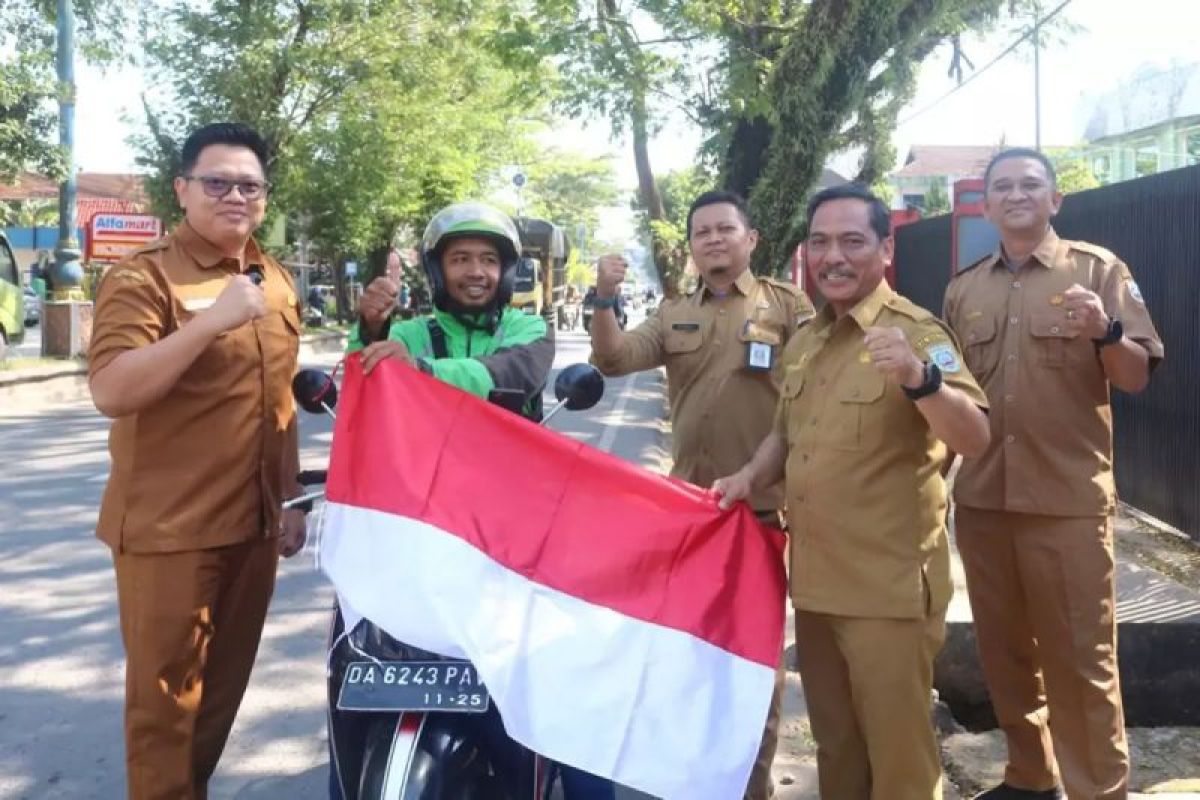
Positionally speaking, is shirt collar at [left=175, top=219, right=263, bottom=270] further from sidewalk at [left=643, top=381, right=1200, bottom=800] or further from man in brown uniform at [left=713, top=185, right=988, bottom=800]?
sidewalk at [left=643, top=381, right=1200, bottom=800]

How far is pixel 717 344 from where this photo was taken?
397cm

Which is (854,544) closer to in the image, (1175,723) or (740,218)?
(740,218)

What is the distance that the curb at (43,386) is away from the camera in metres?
14.6

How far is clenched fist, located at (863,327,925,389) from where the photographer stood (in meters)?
2.62

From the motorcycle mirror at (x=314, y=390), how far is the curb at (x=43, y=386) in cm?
1259

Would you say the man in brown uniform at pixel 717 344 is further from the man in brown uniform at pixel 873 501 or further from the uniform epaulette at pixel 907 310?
the uniform epaulette at pixel 907 310

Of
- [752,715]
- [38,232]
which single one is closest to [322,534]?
[752,715]

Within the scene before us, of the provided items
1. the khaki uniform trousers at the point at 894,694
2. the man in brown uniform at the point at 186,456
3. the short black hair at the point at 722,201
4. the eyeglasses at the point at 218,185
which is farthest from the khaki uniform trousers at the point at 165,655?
the short black hair at the point at 722,201

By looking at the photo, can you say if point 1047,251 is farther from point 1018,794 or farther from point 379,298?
point 379,298

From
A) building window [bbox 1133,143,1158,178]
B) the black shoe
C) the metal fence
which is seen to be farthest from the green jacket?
building window [bbox 1133,143,1158,178]

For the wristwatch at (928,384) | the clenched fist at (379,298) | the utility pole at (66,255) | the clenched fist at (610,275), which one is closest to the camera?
the wristwatch at (928,384)

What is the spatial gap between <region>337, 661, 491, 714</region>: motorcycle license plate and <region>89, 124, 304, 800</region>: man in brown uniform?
631 millimetres

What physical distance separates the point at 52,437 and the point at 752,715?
1102cm

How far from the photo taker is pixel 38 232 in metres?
46.8
